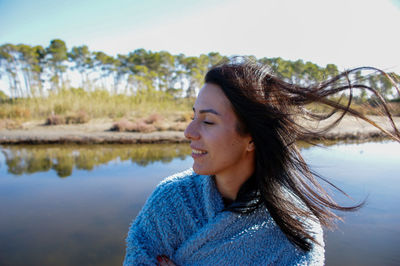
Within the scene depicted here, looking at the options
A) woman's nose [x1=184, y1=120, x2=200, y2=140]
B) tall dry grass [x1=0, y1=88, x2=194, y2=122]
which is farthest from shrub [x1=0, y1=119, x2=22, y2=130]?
woman's nose [x1=184, y1=120, x2=200, y2=140]

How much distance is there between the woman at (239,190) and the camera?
4.02 feet

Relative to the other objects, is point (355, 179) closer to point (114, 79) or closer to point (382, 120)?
point (382, 120)

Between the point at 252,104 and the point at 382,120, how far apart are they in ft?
2.56

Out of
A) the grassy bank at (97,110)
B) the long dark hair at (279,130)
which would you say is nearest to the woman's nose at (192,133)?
the long dark hair at (279,130)

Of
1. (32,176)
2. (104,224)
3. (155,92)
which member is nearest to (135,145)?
(32,176)

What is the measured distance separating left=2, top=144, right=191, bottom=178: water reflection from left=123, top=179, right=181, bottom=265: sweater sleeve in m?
4.44

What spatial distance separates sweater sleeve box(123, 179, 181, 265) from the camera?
1203 millimetres

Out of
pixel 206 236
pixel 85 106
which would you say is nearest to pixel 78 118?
pixel 85 106

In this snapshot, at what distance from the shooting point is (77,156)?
6.48 m

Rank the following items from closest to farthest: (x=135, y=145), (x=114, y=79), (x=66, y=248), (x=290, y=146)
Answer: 1. (x=290, y=146)
2. (x=66, y=248)
3. (x=135, y=145)
4. (x=114, y=79)

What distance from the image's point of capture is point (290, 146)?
141 cm

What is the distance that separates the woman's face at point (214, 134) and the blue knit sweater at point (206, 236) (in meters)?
0.14

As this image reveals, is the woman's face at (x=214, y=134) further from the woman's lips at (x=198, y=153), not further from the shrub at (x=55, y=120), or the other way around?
the shrub at (x=55, y=120)

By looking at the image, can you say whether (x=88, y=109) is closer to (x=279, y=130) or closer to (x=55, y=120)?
(x=55, y=120)
